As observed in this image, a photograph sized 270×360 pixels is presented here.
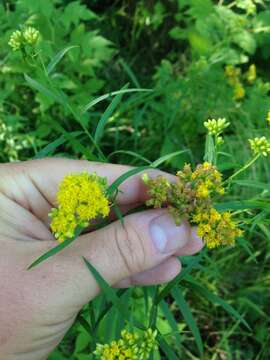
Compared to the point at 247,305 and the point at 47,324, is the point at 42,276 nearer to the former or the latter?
the point at 47,324

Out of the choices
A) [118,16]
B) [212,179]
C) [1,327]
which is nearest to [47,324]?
[1,327]

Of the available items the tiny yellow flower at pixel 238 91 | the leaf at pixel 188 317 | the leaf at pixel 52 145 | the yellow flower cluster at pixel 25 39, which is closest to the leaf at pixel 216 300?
the leaf at pixel 188 317

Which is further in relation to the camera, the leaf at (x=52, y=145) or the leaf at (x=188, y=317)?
the leaf at (x=52, y=145)

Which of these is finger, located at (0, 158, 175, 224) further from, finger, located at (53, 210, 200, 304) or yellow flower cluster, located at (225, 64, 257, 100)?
yellow flower cluster, located at (225, 64, 257, 100)

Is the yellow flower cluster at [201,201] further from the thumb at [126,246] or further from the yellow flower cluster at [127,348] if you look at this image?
the yellow flower cluster at [127,348]

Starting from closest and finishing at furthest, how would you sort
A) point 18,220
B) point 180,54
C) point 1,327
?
point 1,327 < point 18,220 < point 180,54

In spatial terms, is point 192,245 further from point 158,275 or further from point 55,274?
point 55,274

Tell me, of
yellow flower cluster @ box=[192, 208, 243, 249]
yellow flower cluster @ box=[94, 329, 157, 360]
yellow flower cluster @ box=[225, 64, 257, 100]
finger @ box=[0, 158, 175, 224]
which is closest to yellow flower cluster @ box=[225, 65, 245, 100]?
yellow flower cluster @ box=[225, 64, 257, 100]
